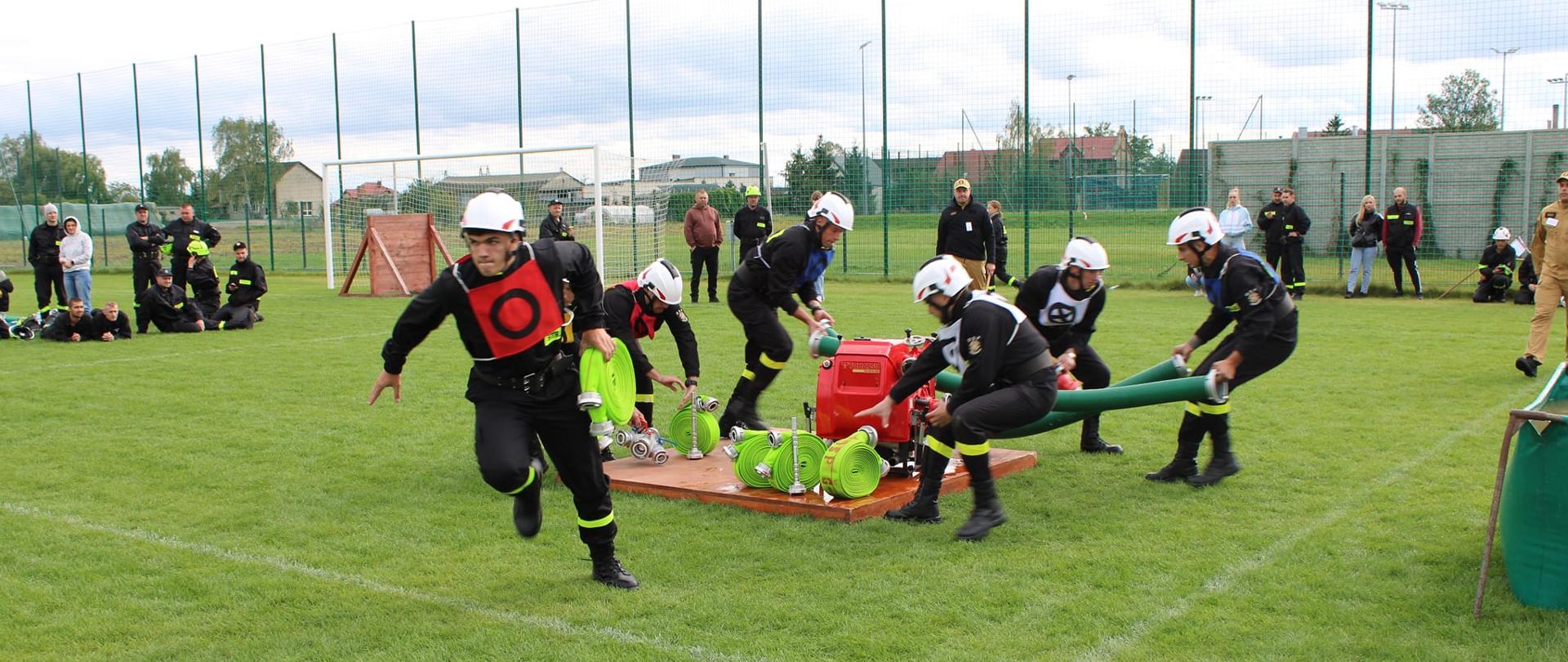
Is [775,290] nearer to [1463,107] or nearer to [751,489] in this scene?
[751,489]

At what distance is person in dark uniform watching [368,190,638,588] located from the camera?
18.3 ft

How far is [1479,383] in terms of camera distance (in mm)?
11656

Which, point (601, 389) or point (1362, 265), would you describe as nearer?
point (601, 389)

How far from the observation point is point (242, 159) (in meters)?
38.2

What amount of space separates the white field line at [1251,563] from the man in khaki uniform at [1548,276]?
314 centimetres

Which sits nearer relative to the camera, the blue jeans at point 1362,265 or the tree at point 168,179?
the blue jeans at point 1362,265

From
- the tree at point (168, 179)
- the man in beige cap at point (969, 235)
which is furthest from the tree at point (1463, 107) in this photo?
the tree at point (168, 179)

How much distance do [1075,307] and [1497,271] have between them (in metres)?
14.8

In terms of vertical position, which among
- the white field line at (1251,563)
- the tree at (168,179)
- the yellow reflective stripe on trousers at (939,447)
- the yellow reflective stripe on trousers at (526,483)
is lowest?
the white field line at (1251,563)

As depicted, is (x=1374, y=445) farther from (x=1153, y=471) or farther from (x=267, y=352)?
(x=267, y=352)

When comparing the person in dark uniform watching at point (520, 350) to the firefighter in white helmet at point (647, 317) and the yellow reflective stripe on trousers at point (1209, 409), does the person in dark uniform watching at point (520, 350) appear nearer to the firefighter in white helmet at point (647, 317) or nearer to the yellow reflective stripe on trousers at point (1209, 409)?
the firefighter in white helmet at point (647, 317)

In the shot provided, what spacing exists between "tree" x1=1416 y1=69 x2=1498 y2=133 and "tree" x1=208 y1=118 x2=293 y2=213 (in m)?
30.2

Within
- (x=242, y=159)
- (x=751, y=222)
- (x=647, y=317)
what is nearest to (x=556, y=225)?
(x=751, y=222)

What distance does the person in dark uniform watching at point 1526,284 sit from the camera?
19203 mm
